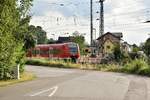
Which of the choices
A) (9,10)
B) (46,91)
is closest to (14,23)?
(9,10)

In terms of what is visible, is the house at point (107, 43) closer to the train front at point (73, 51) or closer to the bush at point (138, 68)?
the train front at point (73, 51)

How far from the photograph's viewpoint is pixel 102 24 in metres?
67.7

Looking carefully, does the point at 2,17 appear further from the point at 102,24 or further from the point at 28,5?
the point at 102,24

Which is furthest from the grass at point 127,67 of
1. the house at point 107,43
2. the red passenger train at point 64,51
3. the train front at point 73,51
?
the house at point 107,43

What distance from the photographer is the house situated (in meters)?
93.3

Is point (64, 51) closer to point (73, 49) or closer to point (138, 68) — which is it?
point (73, 49)

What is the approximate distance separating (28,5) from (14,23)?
203 centimetres

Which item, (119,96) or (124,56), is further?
(124,56)

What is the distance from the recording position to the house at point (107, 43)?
306 ft

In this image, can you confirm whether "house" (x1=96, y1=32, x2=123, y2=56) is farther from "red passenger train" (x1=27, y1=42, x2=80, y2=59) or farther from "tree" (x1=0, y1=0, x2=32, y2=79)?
"tree" (x1=0, y1=0, x2=32, y2=79)

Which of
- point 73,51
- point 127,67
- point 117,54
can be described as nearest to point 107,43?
point 73,51

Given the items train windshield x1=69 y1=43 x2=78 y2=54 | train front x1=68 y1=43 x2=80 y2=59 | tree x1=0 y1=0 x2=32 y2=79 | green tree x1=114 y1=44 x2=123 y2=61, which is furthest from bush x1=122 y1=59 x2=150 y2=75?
train windshield x1=69 y1=43 x2=78 y2=54

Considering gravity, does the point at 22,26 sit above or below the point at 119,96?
above

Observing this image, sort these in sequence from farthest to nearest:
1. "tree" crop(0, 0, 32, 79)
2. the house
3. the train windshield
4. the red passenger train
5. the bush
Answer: the house, the train windshield, the red passenger train, the bush, "tree" crop(0, 0, 32, 79)
